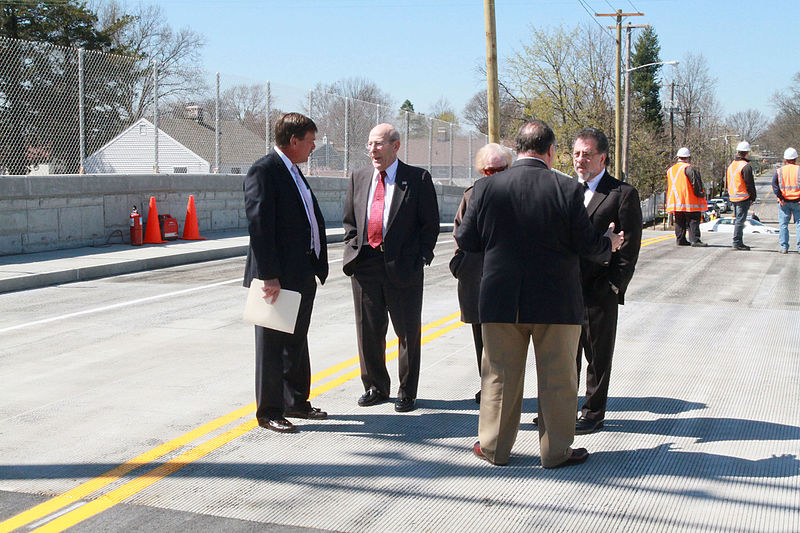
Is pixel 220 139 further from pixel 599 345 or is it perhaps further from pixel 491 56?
pixel 599 345

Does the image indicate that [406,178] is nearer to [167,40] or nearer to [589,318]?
[589,318]

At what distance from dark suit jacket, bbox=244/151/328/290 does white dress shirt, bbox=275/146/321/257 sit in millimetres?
36

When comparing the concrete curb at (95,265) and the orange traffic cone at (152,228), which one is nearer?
the concrete curb at (95,265)

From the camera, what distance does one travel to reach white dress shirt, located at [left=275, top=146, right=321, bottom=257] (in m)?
5.32

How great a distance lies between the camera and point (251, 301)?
516 cm

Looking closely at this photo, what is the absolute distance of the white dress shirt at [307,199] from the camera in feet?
17.4

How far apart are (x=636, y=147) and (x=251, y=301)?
175 ft

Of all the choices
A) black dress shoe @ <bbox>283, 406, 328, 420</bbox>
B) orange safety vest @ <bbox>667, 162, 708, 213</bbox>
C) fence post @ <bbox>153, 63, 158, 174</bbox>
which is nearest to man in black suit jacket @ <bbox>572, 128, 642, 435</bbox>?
black dress shoe @ <bbox>283, 406, 328, 420</bbox>

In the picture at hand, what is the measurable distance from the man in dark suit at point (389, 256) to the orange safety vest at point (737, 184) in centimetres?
1288

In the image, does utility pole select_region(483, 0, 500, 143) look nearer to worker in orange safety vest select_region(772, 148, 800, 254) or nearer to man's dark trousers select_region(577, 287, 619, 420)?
worker in orange safety vest select_region(772, 148, 800, 254)

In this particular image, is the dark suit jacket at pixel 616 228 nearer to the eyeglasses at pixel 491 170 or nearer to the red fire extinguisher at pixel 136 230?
the eyeglasses at pixel 491 170

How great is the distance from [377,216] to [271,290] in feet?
3.37

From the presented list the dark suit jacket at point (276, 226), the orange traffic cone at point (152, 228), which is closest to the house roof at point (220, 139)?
the orange traffic cone at point (152, 228)

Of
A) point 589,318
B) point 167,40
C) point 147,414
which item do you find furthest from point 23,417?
point 167,40
